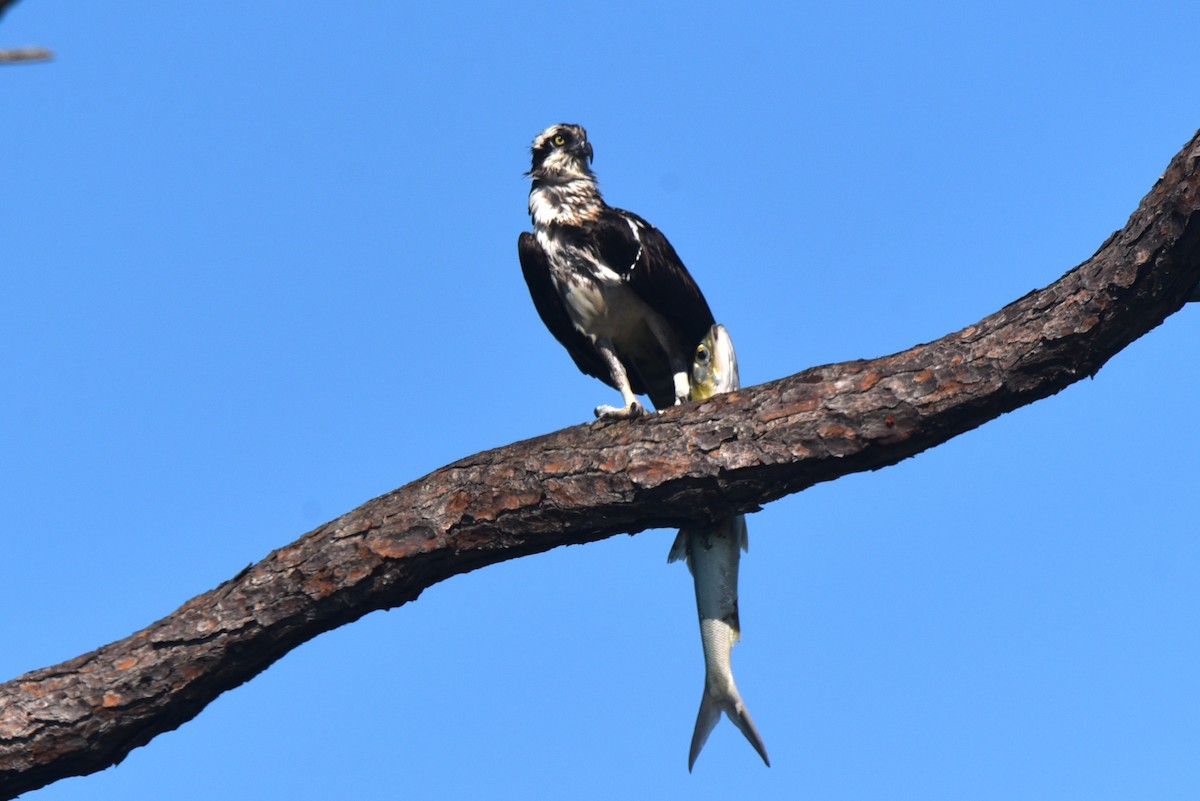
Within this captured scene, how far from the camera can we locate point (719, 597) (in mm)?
5992

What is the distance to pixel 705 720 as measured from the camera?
558cm

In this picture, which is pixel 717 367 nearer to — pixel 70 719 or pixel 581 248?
pixel 581 248

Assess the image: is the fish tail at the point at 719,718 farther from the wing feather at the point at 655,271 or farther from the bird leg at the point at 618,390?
the wing feather at the point at 655,271

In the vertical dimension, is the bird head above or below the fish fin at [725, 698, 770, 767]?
above

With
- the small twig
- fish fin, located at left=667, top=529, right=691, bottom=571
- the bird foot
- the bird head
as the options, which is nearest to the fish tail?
fish fin, located at left=667, top=529, right=691, bottom=571

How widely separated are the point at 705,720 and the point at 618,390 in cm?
198

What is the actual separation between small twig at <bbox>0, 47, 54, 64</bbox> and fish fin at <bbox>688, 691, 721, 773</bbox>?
4037 millimetres

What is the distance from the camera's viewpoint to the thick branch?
4.93 m

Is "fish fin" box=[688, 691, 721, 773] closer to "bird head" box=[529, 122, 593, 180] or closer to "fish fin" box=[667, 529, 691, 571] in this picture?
"fish fin" box=[667, 529, 691, 571]

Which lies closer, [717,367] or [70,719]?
[70,719]

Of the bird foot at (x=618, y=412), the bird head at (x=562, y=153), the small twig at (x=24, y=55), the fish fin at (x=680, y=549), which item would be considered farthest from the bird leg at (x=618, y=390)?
the small twig at (x=24, y=55)

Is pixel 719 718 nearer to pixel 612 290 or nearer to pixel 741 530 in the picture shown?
pixel 741 530

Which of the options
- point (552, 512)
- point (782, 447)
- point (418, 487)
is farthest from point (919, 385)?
point (418, 487)

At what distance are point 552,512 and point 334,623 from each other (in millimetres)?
963
